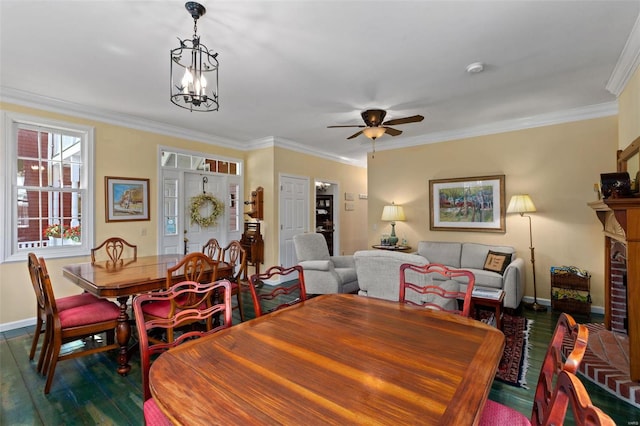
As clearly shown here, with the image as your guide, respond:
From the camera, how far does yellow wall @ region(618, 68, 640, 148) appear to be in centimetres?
270

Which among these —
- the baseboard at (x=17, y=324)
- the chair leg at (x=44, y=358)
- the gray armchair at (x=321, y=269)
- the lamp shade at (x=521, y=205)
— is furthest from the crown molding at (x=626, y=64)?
the baseboard at (x=17, y=324)

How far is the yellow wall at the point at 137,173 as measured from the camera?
11.8 ft

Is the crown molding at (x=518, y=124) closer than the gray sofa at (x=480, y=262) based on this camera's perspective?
No

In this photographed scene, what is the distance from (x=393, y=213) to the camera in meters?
5.50

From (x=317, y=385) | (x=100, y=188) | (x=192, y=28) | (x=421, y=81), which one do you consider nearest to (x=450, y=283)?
(x=421, y=81)

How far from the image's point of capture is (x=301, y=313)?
1.70 metres

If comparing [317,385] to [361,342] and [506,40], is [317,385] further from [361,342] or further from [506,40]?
[506,40]

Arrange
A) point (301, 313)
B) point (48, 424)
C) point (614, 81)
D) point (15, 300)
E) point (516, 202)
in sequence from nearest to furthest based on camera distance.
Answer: point (301, 313) → point (48, 424) → point (614, 81) → point (15, 300) → point (516, 202)

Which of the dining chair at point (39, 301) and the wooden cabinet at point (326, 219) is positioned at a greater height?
the wooden cabinet at point (326, 219)

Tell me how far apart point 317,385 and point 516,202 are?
432 centimetres

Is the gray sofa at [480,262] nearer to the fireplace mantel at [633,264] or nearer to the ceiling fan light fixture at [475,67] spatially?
the fireplace mantel at [633,264]

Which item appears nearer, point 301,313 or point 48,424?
point 301,313

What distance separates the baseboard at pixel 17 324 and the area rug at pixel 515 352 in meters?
4.92

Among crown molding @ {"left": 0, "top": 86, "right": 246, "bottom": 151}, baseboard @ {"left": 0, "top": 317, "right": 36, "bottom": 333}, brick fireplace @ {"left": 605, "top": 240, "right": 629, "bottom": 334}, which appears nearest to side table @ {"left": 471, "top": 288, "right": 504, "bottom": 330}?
brick fireplace @ {"left": 605, "top": 240, "right": 629, "bottom": 334}
